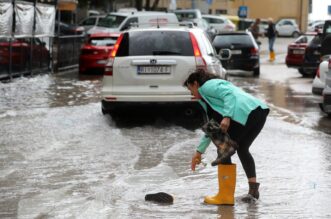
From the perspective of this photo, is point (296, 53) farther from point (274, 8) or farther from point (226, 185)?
point (274, 8)

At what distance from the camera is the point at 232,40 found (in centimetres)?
2595

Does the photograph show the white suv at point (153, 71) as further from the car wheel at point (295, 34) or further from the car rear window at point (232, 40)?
the car wheel at point (295, 34)

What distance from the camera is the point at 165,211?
717 cm

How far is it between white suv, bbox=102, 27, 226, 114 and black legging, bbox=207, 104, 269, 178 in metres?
4.98

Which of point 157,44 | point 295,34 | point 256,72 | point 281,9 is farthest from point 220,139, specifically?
point 281,9

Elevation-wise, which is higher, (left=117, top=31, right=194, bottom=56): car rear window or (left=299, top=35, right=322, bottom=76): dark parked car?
(left=117, top=31, right=194, bottom=56): car rear window

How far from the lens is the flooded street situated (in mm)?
7301

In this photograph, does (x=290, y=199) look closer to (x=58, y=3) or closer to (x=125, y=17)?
(x=58, y=3)

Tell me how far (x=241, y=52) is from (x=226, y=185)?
18341mm

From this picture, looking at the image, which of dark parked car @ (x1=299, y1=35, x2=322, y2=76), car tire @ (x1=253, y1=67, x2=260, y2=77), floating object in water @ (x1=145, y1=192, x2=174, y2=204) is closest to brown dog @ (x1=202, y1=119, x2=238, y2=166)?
floating object in water @ (x1=145, y1=192, x2=174, y2=204)

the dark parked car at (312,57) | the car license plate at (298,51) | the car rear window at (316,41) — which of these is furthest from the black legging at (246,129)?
the car license plate at (298,51)

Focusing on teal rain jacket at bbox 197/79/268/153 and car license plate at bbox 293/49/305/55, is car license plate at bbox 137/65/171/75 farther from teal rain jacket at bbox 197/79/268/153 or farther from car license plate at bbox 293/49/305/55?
car license plate at bbox 293/49/305/55

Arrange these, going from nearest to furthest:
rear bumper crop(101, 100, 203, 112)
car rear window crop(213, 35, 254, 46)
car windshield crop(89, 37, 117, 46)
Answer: rear bumper crop(101, 100, 203, 112), car windshield crop(89, 37, 117, 46), car rear window crop(213, 35, 254, 46)

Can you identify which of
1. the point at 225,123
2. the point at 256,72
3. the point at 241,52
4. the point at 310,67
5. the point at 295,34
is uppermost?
the point at 225,123
